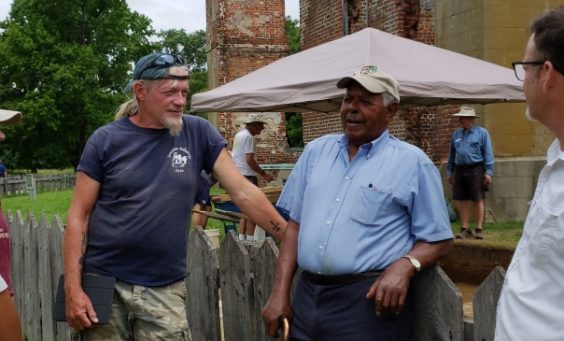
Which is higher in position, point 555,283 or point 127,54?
point 127,54

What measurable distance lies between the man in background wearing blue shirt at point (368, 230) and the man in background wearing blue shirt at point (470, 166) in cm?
753

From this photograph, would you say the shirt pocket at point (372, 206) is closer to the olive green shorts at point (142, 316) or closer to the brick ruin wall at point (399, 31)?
the olive green shorts at point (142, 316)

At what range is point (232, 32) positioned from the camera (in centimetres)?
2292

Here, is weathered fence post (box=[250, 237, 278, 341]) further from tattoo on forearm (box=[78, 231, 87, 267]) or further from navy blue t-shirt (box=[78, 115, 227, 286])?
tattoo on forearm (box=[78, 231, 87, 267])

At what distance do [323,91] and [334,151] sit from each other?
4262 mm

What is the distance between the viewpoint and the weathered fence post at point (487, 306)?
8.51 feet

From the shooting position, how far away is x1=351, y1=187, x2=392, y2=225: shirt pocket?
271 cm

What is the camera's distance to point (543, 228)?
178cm

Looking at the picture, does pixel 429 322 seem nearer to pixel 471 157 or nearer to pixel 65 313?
pixel 65 313

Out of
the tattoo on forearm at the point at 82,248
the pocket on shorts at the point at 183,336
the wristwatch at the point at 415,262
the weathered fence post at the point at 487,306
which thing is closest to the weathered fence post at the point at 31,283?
the tattoo on forearm at the point at 82,248

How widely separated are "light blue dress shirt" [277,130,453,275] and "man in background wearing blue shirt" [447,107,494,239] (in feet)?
24.8

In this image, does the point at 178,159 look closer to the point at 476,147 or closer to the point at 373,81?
the point at 373,81

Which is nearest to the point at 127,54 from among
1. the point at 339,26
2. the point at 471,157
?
the point at 339,26

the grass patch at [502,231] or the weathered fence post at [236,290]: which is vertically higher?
the weathered fence post at [236,290]
